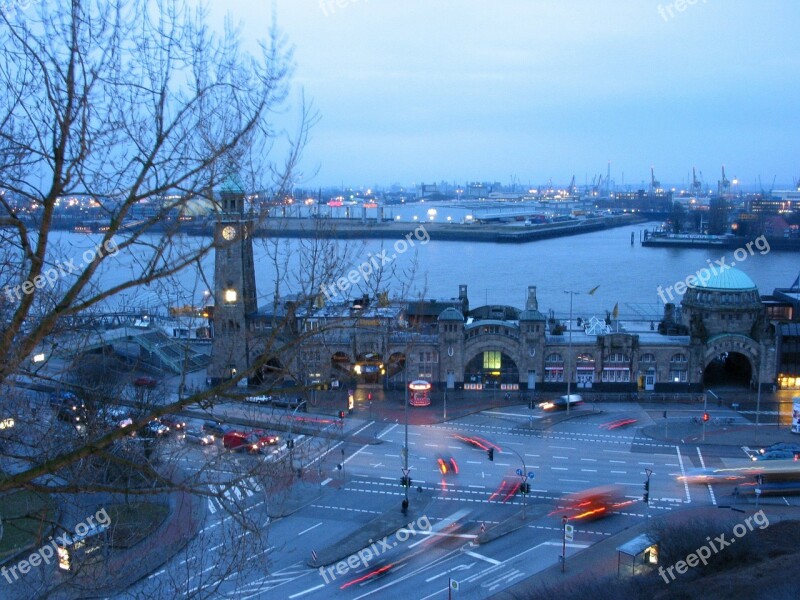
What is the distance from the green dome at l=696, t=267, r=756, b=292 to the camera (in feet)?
79.7

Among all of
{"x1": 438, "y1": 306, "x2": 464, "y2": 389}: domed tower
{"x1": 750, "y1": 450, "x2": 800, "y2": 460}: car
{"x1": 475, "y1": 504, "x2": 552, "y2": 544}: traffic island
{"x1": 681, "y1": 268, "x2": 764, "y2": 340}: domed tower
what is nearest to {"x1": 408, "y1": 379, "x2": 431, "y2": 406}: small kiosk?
{"x1": 438, "y1": 306, "x2": 464, "y2": 389}: domed tower

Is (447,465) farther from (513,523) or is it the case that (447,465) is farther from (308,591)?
(308,591)

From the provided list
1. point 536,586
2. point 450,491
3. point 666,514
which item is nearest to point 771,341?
point 666,514

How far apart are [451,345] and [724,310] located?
351 inches

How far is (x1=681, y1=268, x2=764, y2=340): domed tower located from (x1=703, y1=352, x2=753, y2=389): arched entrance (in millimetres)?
931

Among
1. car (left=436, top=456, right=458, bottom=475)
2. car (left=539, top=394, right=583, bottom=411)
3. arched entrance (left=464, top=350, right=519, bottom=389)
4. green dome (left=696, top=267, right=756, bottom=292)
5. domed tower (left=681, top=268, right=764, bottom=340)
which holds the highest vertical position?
green dome (left=696, top=267, right=756, bottom=292)

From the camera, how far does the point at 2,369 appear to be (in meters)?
3.65

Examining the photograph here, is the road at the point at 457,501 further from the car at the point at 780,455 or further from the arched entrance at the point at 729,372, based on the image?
the arched entrance at the point at 729,372

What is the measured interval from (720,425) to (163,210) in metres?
19.7

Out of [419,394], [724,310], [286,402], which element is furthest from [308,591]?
[724,310]

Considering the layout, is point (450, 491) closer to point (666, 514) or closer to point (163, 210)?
point (666, 514)

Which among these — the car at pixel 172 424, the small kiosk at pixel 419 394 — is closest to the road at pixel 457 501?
the small kiosk at pixel 419 394

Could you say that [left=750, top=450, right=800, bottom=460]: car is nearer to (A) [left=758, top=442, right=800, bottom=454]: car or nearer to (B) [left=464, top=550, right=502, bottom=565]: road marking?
(A) [left=758, top=442, right=800, bottom=454]: car

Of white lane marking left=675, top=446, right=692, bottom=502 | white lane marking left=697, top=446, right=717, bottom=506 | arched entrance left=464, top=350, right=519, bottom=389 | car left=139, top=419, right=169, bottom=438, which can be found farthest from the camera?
arched entrance left=464, top=350, right=519, bottom=389
